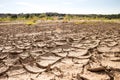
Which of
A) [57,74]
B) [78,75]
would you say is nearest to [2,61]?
[57,74]

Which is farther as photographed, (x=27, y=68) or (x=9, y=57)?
(x=9, y=57)

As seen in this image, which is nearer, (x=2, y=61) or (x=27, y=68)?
(x=27, y=68)

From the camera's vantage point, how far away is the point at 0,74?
1933mm

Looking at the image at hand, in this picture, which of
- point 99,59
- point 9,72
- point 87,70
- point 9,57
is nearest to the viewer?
point 87,70

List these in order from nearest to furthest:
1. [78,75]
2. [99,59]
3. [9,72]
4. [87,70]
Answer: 1. [78,75]
2. [87,70]
3. [9,72]
4. [99,59]

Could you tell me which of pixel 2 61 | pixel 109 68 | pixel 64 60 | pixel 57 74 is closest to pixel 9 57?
pixel 2 61

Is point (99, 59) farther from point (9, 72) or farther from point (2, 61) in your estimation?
point (2, 61)

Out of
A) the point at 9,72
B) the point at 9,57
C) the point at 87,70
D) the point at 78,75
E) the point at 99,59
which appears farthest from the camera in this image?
the point at 9,57

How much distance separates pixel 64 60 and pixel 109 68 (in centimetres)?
66

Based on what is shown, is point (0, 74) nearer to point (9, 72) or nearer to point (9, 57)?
point (9, 72)

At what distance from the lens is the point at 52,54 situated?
2697 millimetres

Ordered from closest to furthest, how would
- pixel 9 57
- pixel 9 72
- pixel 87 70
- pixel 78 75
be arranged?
pixel 78 75 → pixel 87 70 → pixel 9 72 → pixel 9 57

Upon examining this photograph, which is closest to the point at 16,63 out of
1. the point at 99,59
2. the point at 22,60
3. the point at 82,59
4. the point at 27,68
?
the point at 22,60

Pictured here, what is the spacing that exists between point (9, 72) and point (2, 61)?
1.63 feet
